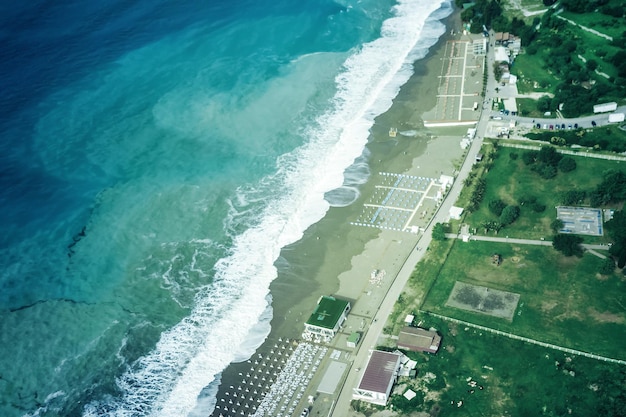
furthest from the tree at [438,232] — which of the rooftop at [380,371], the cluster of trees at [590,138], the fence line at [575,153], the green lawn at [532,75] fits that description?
the green lawn at [532,75]

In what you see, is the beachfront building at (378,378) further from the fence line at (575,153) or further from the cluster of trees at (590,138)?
the cluster of trees at (590,138)

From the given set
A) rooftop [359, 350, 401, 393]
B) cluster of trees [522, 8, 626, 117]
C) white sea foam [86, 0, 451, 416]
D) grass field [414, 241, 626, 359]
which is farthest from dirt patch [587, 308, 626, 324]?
cluster of trees [522, 8, 626, 117]

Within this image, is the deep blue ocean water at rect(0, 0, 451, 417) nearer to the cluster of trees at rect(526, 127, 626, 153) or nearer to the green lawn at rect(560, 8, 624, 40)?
the green lawn at rect(560, 8, 624, 40)

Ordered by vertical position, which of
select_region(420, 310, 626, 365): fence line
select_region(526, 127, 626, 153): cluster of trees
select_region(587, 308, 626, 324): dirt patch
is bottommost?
select_region(420, 310, 626, 365): fence line

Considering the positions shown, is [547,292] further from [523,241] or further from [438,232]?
[438,232]

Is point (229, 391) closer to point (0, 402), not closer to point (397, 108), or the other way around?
point (0, 402)

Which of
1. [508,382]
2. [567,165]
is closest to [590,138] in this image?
[567,165]
